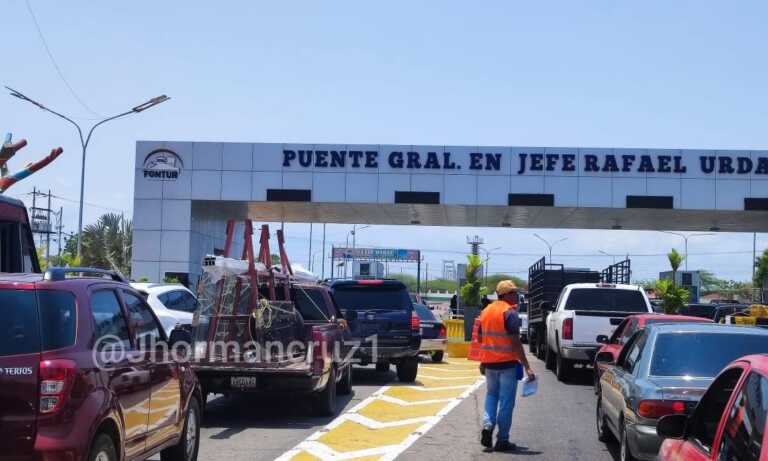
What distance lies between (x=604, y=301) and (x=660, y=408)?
1192cm

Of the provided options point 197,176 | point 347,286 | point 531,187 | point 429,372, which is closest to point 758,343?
point 347,286

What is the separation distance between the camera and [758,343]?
8.77 metres

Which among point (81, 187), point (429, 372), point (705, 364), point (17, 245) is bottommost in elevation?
point (429, 372)

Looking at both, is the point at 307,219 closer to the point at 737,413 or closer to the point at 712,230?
the point at 712,230

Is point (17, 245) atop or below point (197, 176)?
below

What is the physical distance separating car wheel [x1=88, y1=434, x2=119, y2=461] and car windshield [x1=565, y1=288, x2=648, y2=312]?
1427 cm

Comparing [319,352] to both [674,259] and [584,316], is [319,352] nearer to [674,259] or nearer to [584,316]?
[584,316]

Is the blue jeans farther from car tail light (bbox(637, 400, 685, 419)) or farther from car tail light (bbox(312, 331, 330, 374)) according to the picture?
car tail light (bbox(637, 400, 685, 419))

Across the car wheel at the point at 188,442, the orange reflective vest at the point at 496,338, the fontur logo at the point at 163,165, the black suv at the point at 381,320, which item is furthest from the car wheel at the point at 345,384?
the fontur logo at the point at 163,165

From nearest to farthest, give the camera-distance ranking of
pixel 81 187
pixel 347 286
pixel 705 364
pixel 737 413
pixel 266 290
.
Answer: pixel 737 413
pixel 705 364
pixel 266 290
pixel 347 286
pixel 81 187

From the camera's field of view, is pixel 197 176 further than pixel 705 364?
Yes

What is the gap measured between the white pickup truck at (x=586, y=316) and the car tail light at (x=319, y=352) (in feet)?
24.3

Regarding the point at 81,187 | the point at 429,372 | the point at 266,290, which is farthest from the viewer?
the point at 81,187

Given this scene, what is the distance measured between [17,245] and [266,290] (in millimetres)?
4148
